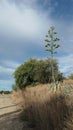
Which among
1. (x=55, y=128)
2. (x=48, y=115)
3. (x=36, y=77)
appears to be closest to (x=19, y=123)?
(x=48, y=115)

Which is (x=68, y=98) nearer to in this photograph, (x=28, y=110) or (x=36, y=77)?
(x=28, y=110)

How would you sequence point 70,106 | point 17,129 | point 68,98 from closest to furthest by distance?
point 70,106 < point 68,98 < point 17,129

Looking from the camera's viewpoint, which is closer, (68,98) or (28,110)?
(68,98)

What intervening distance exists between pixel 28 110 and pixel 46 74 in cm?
4247

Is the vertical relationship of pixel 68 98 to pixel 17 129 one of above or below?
above

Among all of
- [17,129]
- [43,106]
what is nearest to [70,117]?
[43,106]

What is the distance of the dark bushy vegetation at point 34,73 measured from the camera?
55.2 metres

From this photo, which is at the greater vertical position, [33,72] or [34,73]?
[33,72]

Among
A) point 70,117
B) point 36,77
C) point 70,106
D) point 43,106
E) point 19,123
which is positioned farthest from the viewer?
point 36,77

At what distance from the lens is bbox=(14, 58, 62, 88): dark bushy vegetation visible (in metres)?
55.2

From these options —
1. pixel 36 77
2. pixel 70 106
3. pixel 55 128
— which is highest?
pixel 36 77

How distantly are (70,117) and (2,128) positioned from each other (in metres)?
A: 5.23

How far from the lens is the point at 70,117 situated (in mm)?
7871

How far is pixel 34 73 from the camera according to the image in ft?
184
